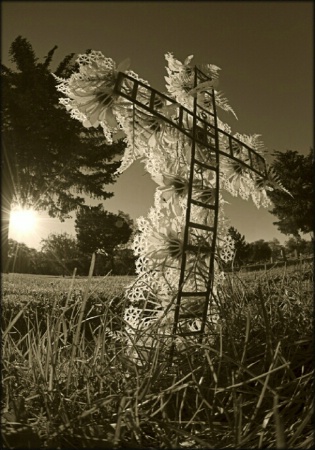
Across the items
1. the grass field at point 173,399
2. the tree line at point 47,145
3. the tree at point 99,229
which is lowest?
the grass field at point 173,399

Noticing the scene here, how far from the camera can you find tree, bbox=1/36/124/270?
1435 centimetres

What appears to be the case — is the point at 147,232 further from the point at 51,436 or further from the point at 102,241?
the point at 102,241

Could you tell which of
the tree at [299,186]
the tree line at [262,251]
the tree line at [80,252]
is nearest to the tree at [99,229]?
the tree line at [80,252]

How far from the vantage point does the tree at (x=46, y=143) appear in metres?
14.4

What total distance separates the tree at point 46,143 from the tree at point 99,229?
0.73 meters

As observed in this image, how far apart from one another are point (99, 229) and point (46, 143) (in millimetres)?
5179

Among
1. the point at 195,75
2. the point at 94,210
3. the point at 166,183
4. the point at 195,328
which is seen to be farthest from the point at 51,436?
the point at 94,210

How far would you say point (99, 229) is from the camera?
19.6 m

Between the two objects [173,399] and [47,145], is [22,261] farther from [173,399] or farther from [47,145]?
[173,399]

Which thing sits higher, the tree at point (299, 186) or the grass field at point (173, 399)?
the tree at point (299, 186)

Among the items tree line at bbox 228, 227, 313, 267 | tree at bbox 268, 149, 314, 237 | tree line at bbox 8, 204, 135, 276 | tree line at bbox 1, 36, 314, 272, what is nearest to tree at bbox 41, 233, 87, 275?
tree line at bbox 8, 204, 135, 276

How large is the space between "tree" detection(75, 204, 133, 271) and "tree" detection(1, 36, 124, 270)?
0.73 metres

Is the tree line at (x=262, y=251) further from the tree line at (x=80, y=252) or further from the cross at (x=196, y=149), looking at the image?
the tree line at (x=80, y=252)

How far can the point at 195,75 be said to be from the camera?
1766 mm
